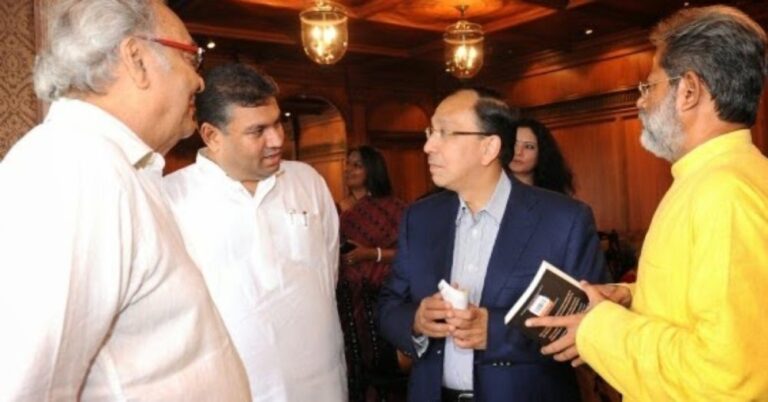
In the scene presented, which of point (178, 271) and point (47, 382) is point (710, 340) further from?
point (47, 382)

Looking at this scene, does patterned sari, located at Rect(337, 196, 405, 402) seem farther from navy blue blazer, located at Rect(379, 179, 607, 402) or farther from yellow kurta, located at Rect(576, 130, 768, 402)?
yellow kurta, located at Rect(576, 130, 768, 402)

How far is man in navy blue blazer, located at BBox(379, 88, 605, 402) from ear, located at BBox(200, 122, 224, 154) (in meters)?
0.71

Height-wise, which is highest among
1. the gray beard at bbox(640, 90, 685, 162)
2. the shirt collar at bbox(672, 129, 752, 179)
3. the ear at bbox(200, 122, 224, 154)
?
the ear at bbox(200, 122, 224, 154)

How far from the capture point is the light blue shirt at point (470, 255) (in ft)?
6.79

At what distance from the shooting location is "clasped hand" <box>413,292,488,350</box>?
1.86m

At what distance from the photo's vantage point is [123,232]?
3.68 feet

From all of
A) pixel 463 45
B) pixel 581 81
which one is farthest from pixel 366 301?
pixel 581 81

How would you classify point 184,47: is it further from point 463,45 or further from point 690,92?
point 463,45

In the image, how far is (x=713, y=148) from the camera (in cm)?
145

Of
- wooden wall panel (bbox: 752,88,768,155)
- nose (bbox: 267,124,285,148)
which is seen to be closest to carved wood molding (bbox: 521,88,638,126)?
wooden wall panel (bbox: 752,88,768,155)

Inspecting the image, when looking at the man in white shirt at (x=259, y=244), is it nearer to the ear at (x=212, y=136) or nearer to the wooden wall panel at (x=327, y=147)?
the ear at (x=212, y=136)

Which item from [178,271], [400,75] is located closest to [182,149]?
[400,75]

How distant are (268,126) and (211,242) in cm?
45

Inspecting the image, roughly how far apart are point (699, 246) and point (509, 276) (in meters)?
0.79
